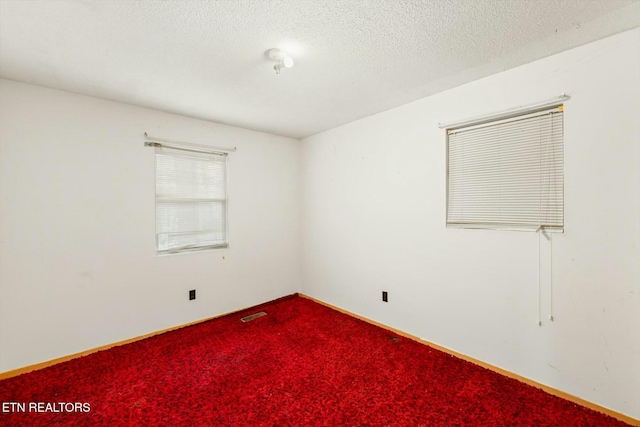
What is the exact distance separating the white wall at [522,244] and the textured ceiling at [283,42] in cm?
26

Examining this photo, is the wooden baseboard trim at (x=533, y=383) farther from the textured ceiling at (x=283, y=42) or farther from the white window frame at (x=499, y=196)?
the textured ceiling at (x=283, y=42)

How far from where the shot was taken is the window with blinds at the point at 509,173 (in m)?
1.95

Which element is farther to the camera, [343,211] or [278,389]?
[343,211]

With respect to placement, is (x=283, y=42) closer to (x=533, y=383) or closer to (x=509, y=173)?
(x=509, y=173)

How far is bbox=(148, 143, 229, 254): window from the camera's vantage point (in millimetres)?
2996

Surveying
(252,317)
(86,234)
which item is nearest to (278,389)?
(252,317)

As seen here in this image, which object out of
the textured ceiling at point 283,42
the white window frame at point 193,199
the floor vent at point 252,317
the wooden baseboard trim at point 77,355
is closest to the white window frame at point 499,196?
the textured ceiling at point 283,42

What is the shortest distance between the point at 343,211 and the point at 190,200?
187cm

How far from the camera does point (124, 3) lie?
1.42m

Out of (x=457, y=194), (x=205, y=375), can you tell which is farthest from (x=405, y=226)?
(x=205, y=375)

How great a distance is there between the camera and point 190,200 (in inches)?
126

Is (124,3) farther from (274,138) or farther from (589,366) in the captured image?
(589,366)

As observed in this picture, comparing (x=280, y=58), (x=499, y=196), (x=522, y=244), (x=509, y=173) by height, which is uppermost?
(x=280, y=58)

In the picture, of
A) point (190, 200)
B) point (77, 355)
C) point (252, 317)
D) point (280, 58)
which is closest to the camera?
point (280, 58)
